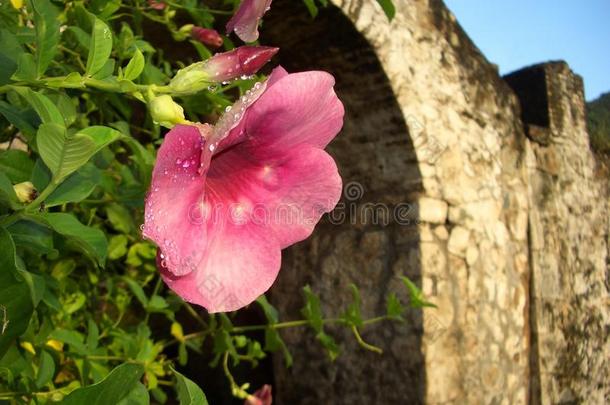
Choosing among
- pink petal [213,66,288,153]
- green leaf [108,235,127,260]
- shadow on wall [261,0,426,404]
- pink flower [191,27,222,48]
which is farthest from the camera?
shadow on wall [261,0,426,404]

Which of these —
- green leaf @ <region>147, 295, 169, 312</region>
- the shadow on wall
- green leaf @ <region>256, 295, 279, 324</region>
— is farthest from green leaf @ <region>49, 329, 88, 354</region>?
the shadow on wall

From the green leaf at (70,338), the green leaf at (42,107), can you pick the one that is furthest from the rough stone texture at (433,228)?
the green leaf at (42,107)

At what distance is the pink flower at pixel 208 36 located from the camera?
43.8 inches

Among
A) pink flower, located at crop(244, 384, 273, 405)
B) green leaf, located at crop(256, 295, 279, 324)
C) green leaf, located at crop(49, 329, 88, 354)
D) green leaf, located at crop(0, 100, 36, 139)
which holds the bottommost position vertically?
pink flower, located at crop(244, 384, 273, 405)

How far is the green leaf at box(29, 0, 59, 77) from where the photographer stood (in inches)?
21.2

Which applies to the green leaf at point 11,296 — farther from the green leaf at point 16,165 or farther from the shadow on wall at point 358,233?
the shadow on wall at point 358,233

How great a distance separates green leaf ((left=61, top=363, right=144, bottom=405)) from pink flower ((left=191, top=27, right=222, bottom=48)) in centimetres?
79

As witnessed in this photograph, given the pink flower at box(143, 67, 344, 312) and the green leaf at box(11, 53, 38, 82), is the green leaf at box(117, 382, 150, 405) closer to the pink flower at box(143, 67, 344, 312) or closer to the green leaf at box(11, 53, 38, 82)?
the pink flower at box(143, 67, 344, 312)

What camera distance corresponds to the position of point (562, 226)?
3812mm

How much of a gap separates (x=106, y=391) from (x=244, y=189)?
15 centimetres

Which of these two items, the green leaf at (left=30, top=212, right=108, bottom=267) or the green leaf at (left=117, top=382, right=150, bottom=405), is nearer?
the green leaf at (left=117, top=382, right=150, bottom=405)

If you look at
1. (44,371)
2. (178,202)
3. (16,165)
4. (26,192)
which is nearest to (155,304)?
(44,371)

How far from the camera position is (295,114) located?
0.40 metres

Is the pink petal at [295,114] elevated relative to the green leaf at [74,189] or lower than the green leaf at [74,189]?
elevated
